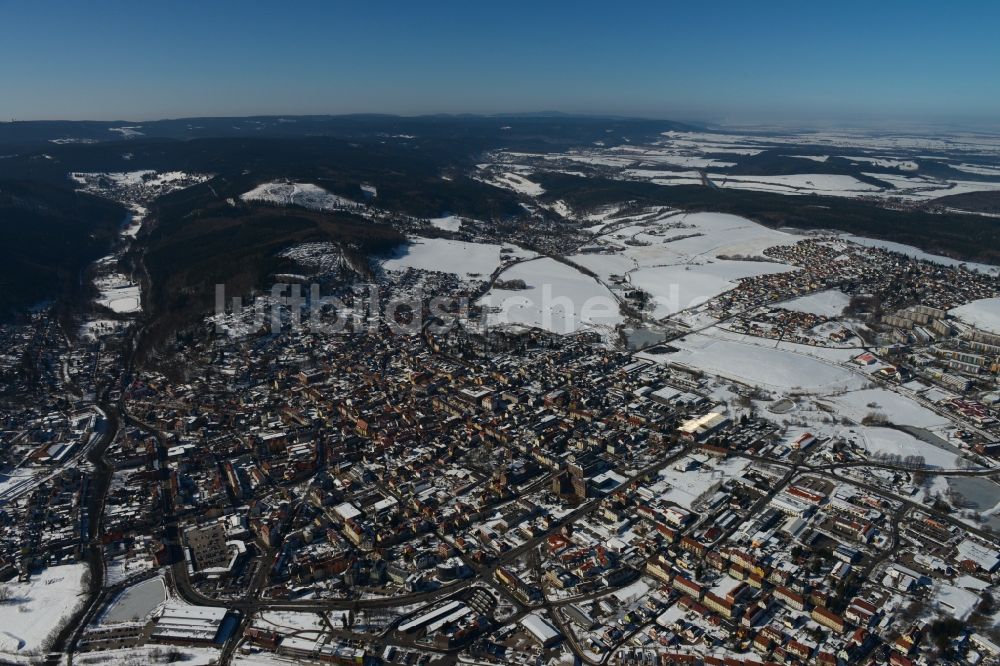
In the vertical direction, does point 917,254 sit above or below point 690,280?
above

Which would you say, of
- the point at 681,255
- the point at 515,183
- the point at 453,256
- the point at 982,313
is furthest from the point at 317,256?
the point at 515,183

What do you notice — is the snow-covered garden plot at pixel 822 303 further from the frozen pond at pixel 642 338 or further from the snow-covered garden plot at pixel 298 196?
the snow-covered garden plot at pixel 298 196

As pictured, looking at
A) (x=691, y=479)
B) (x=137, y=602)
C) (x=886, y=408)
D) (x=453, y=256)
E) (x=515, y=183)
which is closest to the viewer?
(x=137, y=602)

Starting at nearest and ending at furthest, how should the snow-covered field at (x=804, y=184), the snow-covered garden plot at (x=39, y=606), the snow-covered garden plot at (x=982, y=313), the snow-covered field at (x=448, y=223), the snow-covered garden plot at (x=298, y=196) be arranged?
the snow-covered garden plot at (x=39, y=606) → the snow-covered garden plot at (x=982, y=313) → the snow-covered field at (x=448, y=223) → the snow-covered garden plot at (x=298, y=196) → the snow-covered field at (x=804, y=184)

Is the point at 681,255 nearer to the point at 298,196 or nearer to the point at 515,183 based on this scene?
the point at 298,196

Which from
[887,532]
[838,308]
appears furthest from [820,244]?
[887,532]

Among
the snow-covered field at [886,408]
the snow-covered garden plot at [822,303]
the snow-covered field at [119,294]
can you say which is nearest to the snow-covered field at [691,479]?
the snow-covered field at [886,408]
